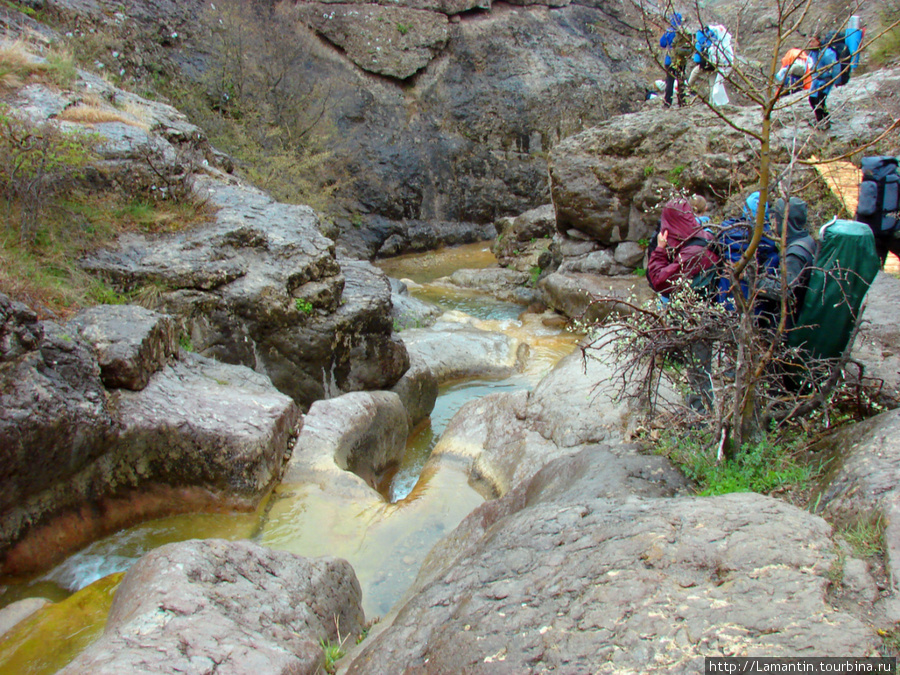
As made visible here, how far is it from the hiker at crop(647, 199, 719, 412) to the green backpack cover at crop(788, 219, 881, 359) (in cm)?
53

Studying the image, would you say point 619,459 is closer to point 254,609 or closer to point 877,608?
point 877,608

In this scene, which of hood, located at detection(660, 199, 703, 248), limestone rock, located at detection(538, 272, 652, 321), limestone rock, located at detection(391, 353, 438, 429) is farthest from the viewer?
limestone rock, located at detection(538, 272, 652, 321)

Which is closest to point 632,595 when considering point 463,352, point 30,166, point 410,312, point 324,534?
point 324,534

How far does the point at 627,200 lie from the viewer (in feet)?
36.4

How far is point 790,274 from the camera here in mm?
3078

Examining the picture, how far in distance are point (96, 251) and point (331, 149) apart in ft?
45.8

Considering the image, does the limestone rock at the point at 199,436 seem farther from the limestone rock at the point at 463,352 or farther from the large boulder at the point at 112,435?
the limestone rock at the point at 463,352

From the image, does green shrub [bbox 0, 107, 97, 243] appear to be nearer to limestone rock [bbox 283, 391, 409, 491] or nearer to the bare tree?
limestone rock [bbox 283, 391, 409, 491]

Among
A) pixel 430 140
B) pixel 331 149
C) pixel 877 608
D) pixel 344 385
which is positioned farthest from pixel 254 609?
pixel 430 140

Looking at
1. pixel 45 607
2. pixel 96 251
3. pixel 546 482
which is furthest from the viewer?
pixel 96 251

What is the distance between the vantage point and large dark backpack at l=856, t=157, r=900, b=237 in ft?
14.3

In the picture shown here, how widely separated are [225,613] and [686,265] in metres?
3.22

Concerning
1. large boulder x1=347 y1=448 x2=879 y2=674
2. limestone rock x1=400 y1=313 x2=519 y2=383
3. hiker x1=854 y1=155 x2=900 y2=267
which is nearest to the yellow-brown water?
large boulder x1=347 y1=448 x2=879 y2=674

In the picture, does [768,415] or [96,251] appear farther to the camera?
[96,251]
